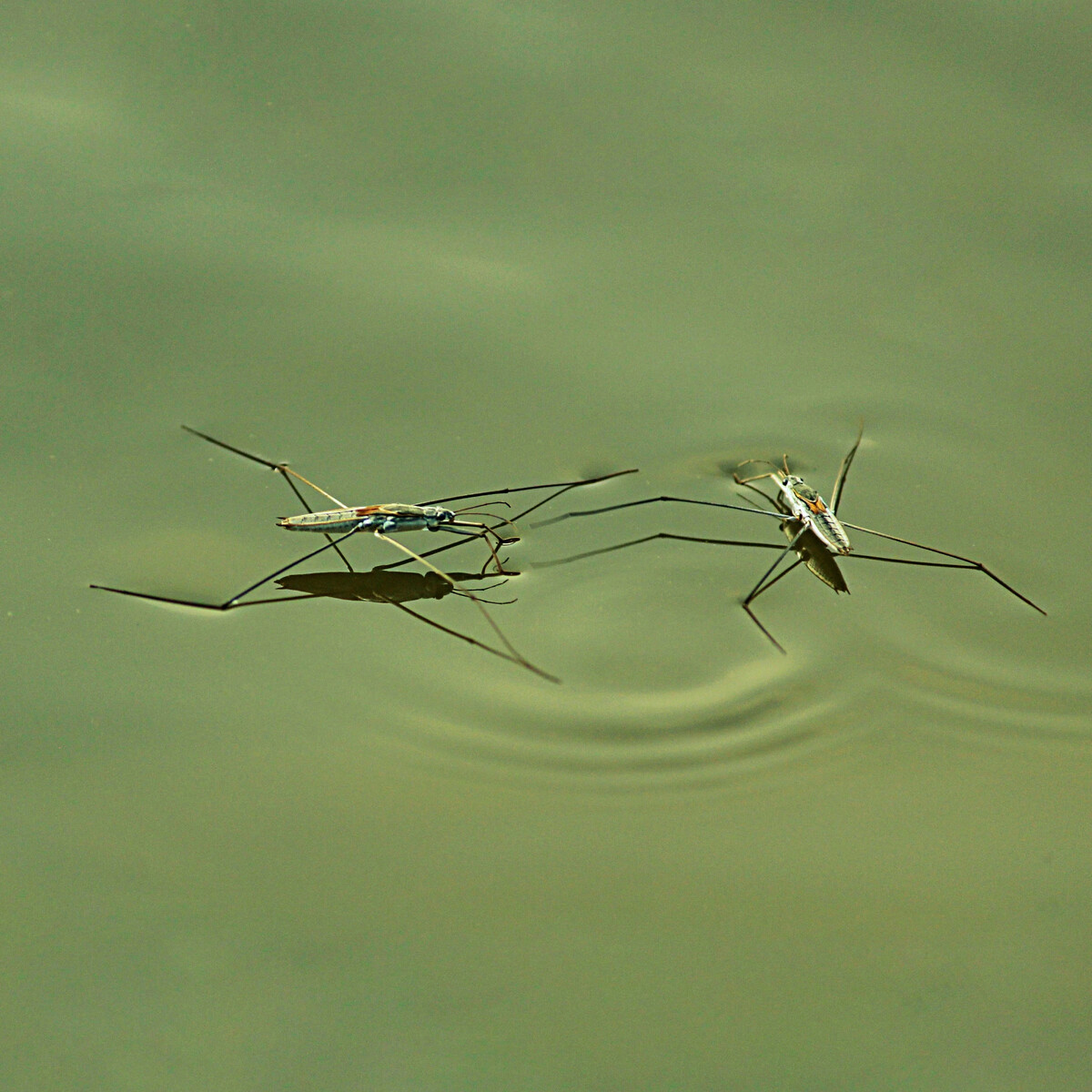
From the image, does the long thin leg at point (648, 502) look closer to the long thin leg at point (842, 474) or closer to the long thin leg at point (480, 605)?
the long thin leg at point (842, 474)

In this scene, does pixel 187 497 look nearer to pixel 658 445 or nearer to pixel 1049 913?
pixel 658 445

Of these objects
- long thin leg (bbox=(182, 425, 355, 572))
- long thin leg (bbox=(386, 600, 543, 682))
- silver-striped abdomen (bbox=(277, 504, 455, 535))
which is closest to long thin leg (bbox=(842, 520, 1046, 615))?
long thin leg (bbox=(386, 600, 543, 682))

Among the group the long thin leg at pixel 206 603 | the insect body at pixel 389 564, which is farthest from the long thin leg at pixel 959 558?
the long thin leg at pixel 206 603

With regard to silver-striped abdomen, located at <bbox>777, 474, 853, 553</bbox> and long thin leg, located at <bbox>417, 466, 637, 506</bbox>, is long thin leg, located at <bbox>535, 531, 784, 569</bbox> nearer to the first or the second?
silver-striped abdomen, located at <bbox>777, 474, 853, 553</bbox>

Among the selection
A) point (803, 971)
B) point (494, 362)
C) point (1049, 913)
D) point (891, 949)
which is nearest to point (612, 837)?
point (803, 971)

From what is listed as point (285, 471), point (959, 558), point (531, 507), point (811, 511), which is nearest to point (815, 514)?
point (811, 511)

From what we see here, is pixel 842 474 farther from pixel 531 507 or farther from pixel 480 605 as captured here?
pixel 480 605
